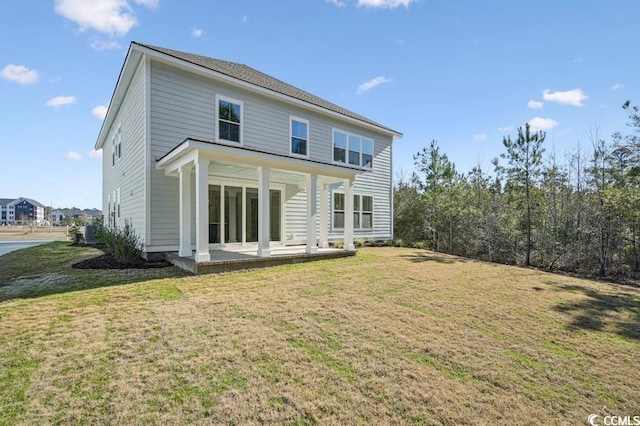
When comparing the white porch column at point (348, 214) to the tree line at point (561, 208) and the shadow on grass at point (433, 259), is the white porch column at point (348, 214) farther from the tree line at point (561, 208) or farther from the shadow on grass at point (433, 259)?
the tree line at point (561, 208)

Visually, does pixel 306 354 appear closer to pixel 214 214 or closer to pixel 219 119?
pixel 214 214

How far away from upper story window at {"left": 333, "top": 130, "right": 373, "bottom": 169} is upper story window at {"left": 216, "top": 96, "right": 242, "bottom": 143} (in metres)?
4.66

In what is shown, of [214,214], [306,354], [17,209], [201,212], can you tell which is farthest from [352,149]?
[17,209]

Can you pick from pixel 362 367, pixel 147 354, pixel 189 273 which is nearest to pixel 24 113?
pixel 189 273

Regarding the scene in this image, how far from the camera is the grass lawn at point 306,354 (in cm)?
258

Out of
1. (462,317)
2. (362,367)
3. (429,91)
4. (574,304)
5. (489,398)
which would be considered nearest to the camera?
(489,398)

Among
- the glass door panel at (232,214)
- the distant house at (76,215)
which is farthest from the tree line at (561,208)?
the distant house at (76,215)

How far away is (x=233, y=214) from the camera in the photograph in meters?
10.5

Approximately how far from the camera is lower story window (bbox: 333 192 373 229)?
13922 millimetres

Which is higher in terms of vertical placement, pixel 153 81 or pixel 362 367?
pixel 153 81

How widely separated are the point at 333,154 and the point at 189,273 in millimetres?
8580

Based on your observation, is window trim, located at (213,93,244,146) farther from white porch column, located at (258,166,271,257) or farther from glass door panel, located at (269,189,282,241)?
white porch column, located at (258,166,271,257)

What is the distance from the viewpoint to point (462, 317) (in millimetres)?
4840

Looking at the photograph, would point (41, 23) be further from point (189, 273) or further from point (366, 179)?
point (366, 179)
